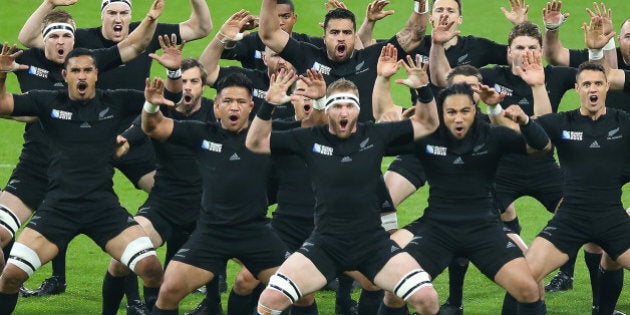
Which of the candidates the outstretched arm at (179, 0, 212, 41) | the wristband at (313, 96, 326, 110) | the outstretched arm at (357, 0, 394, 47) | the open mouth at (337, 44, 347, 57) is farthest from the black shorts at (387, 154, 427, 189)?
the outstretched arm at (179, 0, 212, 41)

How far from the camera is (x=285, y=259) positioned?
13125 mm

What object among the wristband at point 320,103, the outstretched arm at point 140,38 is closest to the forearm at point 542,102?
the wristband at point 320,103

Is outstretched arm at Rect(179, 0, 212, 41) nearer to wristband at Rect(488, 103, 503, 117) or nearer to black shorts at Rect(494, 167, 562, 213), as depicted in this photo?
black shorts at Rect(494, 167, 562, 213)

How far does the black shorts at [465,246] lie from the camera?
12750 mm

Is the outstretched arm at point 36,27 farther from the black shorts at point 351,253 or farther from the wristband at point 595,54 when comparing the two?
the wristband at point 595,54

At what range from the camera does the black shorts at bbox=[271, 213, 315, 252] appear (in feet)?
45.8

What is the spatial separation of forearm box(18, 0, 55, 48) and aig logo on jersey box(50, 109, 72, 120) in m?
2.22

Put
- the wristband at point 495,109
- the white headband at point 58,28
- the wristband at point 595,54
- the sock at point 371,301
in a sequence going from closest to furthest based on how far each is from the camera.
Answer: the wristband at point 495,109 → the sock at point 371,301 → the wristband at point 595,54 → the white headband at point 58,28

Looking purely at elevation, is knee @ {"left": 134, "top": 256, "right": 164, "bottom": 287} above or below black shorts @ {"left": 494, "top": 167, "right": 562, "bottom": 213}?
below

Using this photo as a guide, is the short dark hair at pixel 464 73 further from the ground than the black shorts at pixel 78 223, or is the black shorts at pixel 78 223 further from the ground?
the short dark hair at pixel 464 73

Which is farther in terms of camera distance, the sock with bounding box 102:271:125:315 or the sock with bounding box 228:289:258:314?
the sock with bounding box 102:271:125:315

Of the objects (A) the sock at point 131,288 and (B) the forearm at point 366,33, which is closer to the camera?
(A) the sock at point 131,288

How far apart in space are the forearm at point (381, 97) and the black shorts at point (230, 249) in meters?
1.67

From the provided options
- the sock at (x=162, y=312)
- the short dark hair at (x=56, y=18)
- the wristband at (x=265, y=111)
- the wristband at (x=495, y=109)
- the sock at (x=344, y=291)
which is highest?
the short dark hair at (x=56, y=18)
